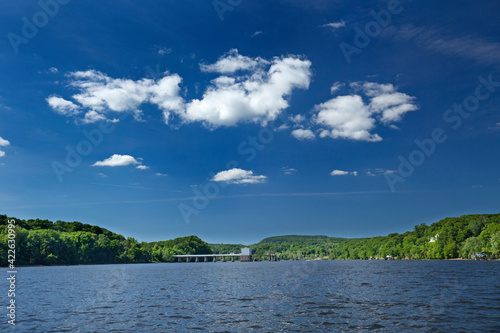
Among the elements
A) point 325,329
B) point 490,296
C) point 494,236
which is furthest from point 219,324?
point 494,236

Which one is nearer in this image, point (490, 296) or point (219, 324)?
point (219, 324)

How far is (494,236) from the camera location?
166 metres

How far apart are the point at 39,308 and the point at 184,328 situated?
70.8 feet

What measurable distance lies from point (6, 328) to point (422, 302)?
4221 centimetres

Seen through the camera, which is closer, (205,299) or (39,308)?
(39,308)

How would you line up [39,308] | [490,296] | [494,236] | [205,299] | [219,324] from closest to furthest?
[219,324] < [39,308] < [490,296] < [205,299] < [494,236]

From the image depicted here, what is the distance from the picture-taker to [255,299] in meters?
47.5

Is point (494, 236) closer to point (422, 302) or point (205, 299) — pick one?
point (422, 302)

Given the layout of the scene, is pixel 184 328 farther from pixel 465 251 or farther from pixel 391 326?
pixel 465 251

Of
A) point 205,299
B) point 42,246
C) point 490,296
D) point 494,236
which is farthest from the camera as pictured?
point 42,246

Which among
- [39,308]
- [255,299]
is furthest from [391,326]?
[39,308]

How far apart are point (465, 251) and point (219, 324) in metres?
209

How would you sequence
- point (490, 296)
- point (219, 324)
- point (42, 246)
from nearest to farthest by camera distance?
point (219, 324), point (490, 296), point (42, 246)

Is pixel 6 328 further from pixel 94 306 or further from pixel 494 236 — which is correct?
pixel 494 236
